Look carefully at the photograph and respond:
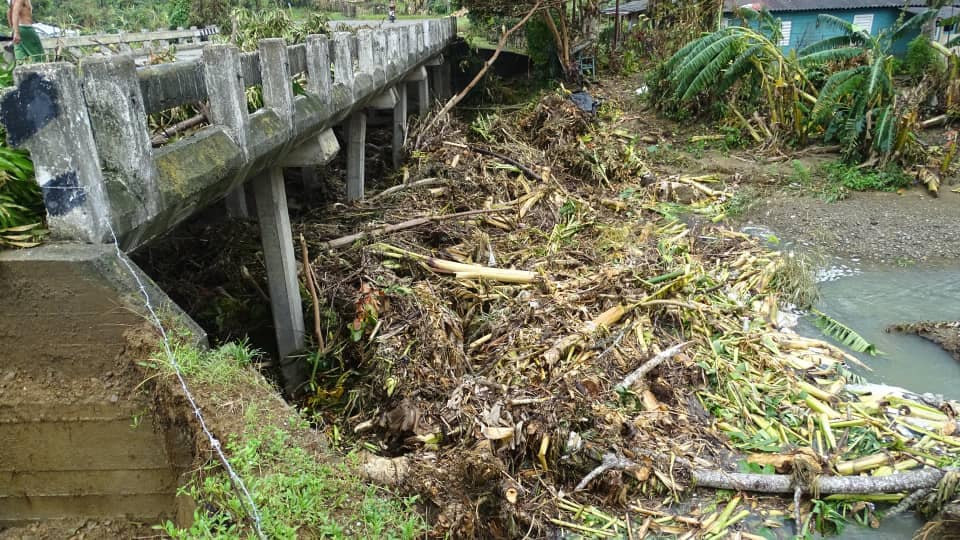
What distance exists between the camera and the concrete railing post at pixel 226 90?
4.27 metres

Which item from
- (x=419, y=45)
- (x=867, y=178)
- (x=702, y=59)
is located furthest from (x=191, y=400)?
(x=702, y=59)

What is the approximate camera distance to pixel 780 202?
12.5 meters

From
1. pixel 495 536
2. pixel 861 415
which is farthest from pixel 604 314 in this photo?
pixel 495 536

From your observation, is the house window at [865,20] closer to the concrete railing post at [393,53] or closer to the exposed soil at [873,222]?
the exposed soil at [873,222]

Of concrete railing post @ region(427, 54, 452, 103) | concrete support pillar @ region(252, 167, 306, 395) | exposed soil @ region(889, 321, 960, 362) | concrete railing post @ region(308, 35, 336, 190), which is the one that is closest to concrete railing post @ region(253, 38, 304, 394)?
concrete support pillar @ region(252, 167, 306, 395)

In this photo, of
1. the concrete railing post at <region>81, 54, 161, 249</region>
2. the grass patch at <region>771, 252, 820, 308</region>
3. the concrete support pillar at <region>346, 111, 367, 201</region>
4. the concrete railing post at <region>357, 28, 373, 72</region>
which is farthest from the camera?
the concrete support pillar at <region>346, 111, 367, 201</region>

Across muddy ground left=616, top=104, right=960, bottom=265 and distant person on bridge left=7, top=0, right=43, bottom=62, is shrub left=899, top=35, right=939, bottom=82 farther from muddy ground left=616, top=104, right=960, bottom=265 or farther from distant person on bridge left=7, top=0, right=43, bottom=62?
distant person on bridge left=7, top=0, right=43, bottom=62

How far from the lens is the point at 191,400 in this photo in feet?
11.3

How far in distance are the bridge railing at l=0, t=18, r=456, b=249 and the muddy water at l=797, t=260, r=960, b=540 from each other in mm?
5259

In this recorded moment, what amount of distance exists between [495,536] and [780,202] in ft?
31.9

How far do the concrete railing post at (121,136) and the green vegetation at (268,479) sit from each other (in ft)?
2.63

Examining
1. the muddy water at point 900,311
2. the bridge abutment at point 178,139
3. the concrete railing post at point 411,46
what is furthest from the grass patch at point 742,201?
the bridge abutment at point 178,139

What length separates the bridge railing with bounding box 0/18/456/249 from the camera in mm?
3115

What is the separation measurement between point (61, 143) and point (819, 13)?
24491 millimetres
